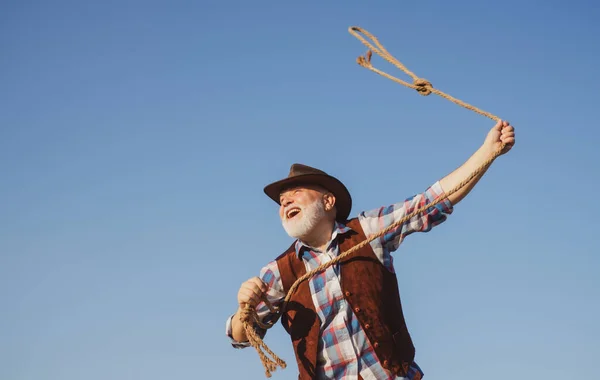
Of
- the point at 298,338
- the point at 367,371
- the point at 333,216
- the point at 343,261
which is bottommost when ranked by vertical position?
the point at 367,371

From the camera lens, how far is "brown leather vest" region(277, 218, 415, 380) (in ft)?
17.7

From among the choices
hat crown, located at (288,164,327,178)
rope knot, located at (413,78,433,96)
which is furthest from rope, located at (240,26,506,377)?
hat crown, located at (288,164,327,178)

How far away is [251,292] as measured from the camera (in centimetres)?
555

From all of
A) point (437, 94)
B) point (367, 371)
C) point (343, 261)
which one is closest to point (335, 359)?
point (367, 371)

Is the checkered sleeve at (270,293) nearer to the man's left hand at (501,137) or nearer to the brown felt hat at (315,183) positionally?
the brown felt hat at (315,183)

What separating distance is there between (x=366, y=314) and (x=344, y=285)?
254 mm

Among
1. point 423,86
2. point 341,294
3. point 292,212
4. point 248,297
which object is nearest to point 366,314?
point 341,294

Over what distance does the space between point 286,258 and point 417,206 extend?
1016 mm

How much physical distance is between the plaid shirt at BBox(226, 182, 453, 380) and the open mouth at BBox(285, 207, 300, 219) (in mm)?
207

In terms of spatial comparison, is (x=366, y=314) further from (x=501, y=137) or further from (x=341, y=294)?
(x=501, y=137)

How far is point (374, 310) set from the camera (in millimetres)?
5414

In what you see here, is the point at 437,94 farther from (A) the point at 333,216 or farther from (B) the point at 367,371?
(B) the point at 367,371

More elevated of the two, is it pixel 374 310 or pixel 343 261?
pixel 343 261

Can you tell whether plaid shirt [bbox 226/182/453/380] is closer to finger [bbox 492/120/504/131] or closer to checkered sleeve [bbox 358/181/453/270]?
checkered sleeve [bbox 358/181/453/270]
